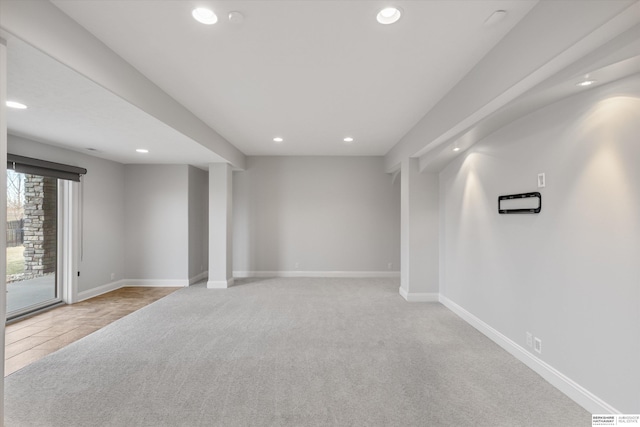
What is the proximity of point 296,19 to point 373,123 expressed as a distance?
8.20ft

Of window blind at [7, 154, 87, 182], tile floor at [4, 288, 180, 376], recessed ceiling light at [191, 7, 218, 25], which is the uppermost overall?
recessed ceiling light at [191, 7, 218, 25]

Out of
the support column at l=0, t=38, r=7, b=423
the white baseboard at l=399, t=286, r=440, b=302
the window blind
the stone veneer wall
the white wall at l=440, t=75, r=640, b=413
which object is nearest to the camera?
the support column at l=0, t=38, r=7, b=423

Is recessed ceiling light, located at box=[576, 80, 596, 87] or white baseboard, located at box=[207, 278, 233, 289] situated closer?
recessed ceiling light, located at box=[576, 80, 596, 87]

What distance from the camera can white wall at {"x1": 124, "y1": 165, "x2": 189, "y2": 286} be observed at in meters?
6.04

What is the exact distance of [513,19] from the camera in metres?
2.00

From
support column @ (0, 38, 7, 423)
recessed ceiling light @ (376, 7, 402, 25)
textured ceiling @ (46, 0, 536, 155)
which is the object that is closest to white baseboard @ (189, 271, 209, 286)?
textured ceiling @ (46, 0, 536, 155)

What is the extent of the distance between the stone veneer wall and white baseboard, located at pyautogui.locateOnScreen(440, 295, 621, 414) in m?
6.35

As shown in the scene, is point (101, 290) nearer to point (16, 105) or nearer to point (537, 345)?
point (16, 105)

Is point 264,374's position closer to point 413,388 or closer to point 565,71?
point 413,388

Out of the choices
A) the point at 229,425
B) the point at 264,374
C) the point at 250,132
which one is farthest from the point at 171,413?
the point at 250,132

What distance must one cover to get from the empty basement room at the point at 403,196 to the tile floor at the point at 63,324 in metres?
0.20

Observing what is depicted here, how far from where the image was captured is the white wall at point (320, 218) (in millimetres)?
6785

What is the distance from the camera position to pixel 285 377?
8.36ft

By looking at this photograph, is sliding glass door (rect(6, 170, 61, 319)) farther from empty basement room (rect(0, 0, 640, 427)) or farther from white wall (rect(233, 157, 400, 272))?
white wall (rect(233, 157, 400, 272))
